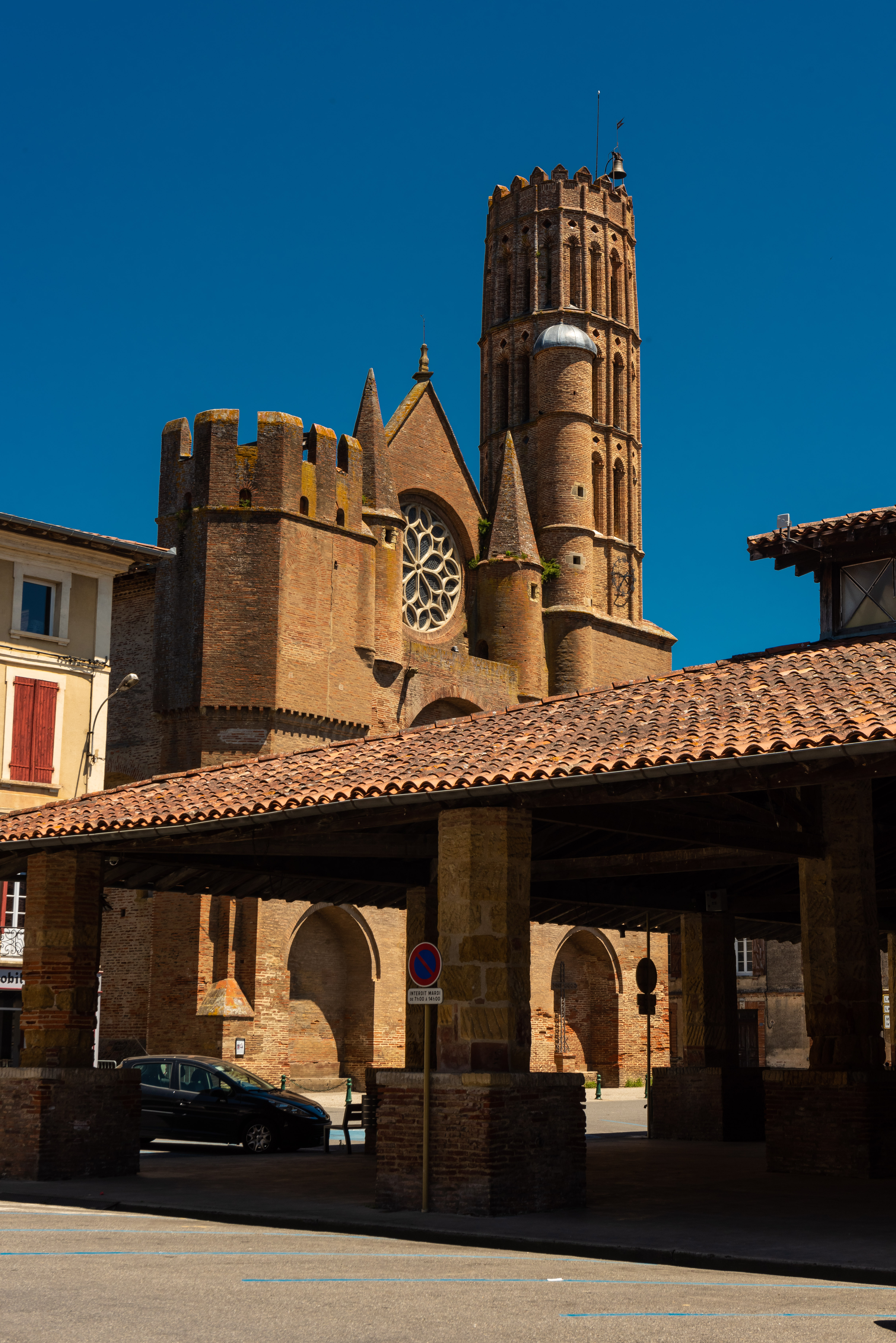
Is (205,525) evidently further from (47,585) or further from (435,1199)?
(435,1199)

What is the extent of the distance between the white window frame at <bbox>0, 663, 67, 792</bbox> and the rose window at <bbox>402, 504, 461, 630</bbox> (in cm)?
1640

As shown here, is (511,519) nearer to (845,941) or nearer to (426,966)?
(845,941)

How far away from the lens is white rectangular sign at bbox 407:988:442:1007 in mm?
12203

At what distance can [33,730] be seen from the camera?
28.4 metres

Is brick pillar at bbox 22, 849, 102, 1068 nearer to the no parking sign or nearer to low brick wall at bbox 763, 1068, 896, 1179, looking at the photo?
the no parking sign

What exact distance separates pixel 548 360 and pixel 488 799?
38.6 meters

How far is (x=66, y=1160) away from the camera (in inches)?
607

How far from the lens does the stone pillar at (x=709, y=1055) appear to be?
23.3 metres

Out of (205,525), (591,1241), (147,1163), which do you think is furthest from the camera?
(205,525)

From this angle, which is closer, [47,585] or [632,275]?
[47,585]

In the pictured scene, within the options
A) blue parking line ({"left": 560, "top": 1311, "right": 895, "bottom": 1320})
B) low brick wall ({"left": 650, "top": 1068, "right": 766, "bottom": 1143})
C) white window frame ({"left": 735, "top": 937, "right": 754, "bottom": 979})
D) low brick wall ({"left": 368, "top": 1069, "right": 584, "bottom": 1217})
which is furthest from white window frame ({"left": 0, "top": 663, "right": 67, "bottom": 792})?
white window frame ({"left": 735, "top": 937, "right": 754, "bottom": 979})

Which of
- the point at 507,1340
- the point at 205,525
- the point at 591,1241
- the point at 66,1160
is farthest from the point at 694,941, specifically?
the point at 205,525

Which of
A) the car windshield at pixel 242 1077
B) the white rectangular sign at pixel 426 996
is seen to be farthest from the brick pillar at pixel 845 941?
the car windshield at pixel 242 1077

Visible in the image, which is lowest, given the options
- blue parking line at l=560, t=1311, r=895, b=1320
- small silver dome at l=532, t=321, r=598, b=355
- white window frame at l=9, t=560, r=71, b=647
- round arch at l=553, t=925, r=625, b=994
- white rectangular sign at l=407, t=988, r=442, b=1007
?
blue parking line at l=560, t=1311, r=895, b=1320
